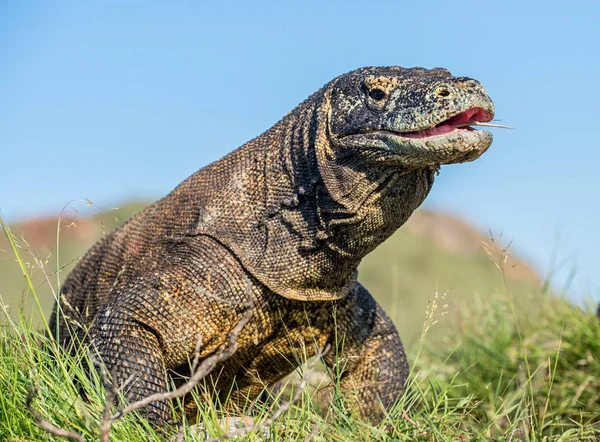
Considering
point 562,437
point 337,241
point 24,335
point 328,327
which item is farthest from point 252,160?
point 562,437

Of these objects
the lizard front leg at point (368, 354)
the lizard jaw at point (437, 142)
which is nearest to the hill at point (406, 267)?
the lizard front leg at point (368, 354)

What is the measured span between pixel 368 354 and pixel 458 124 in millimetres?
2072

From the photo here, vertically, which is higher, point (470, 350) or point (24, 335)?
point (24, 335)

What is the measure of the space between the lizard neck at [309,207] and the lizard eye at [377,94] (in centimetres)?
35

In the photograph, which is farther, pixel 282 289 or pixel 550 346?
pixel 550 346

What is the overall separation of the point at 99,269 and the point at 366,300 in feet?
6.79

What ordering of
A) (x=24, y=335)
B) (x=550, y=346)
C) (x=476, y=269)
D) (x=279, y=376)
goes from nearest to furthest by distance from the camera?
(x=24, y=335), (x=279, y=376), (x=550, y=346), (x=476, y=269)

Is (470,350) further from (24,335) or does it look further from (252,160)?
(24,335)

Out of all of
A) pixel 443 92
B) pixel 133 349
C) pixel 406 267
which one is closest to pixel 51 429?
pixel 133 349

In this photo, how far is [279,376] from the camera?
5992 mm

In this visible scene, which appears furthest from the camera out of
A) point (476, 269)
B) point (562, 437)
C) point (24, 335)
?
point (476, 269)

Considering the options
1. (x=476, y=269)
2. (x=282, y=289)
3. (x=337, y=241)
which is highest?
(x=337, y=241)

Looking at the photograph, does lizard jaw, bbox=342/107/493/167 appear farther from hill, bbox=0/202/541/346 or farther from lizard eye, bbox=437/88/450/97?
hill, bbox=0/202/541/346

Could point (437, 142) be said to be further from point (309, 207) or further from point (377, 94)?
point (309, 207)
